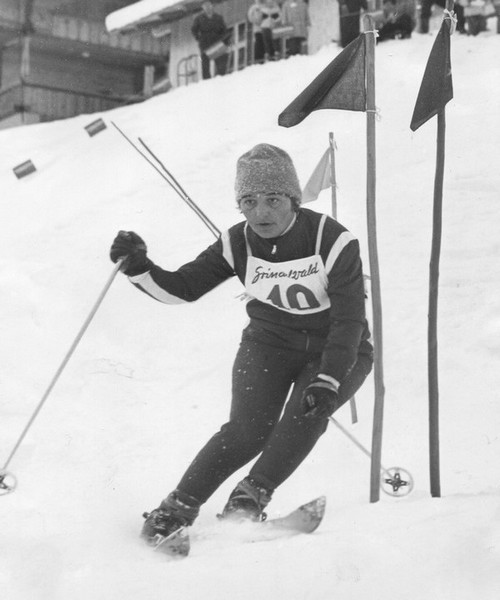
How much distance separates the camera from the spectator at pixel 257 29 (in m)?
14.2

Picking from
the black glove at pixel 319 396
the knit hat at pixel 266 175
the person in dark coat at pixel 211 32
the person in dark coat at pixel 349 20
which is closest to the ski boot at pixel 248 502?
the black glove at pixel 319 396

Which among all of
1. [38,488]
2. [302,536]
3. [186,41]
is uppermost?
[302,536]

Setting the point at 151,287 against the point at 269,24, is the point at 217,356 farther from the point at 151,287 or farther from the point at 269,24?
the point at 269,24

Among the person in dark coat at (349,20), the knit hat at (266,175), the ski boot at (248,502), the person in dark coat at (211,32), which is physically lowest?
the person in dark coat at (211,32)

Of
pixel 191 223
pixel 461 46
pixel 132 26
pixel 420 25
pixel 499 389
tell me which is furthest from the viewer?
pixel 132 26

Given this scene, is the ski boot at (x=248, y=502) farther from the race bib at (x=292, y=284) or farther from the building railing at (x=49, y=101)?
the building railing at (x=49, y=101)

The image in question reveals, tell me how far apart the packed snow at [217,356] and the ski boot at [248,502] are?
0.29ft

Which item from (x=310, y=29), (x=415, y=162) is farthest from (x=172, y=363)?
(x=310, y=29)

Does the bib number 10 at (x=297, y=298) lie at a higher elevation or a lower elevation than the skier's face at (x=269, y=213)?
lower

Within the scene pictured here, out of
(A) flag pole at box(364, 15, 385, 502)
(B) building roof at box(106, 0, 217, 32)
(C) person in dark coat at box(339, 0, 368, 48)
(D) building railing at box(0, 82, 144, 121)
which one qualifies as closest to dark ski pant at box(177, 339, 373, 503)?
(A) flag pole at box(364, 15, 385, 502)

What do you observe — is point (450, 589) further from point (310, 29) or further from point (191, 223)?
point (310, 29)

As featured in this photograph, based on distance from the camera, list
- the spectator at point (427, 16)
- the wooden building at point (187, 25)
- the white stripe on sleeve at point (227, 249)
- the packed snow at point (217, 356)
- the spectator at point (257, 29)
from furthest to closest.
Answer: the wooden building at point (187, 25) < the spectator at point (257, 29) < the spectator at point (427, 16) < the white stripe on sleeve at point (227, 249) < the packed snow at point (217, 356)

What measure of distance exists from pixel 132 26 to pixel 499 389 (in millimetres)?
14454

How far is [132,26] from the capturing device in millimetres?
18875
